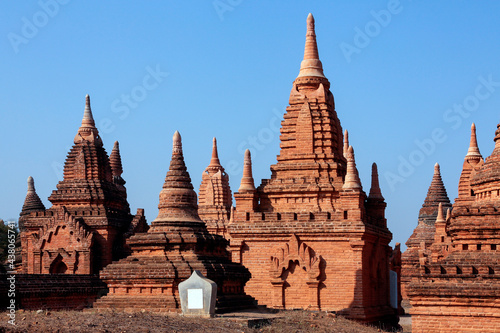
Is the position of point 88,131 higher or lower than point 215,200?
higher

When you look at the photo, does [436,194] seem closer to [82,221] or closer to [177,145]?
[82,221]

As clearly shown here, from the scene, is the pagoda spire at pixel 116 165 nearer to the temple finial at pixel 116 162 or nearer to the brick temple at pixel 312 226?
the temple finial at pixel 116 162

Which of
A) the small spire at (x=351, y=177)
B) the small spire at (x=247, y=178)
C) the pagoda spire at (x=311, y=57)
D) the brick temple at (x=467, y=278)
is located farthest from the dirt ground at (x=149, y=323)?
the pagoda spire at (x=311, y=57)

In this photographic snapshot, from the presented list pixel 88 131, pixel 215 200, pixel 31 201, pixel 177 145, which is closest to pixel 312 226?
pixel 177 145

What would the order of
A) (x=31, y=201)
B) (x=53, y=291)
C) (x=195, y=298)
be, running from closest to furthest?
(x=195, y=298) < (x=53, y=291) < (x=31, y=201)

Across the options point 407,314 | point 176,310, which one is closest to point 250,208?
point 176,310

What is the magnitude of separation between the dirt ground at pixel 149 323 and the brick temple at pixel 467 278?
2.33 m

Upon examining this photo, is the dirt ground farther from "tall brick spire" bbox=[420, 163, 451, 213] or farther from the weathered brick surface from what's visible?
"tall brick spire" bbox=[420, 163, 451, 213]

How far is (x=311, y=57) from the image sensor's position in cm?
4928

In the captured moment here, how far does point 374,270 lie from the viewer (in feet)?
149

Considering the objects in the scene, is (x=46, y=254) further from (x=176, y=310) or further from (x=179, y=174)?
(x=176, y=310)

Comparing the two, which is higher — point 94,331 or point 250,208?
point 250,208

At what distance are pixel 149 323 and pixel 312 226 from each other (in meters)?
17.4

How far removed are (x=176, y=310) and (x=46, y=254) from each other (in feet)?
76.5
